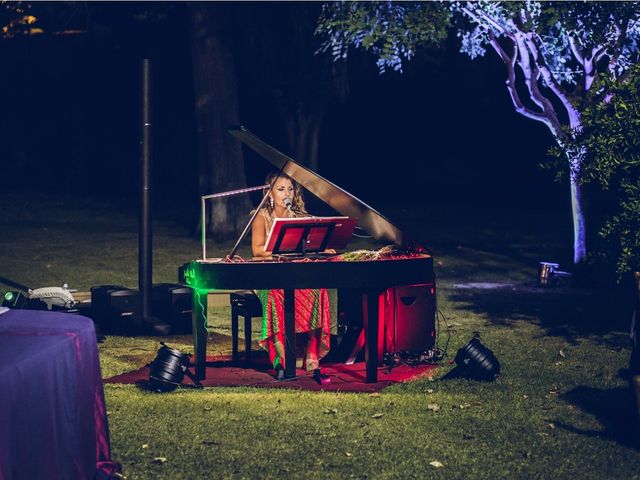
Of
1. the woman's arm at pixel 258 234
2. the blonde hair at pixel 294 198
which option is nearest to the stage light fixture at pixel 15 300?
the woman's arm at pixel 258 234

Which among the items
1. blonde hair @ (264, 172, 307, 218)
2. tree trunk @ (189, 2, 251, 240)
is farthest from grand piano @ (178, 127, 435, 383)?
tree trunk @ (189, 2, 251, 240)

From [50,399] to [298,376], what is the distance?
14.2ft

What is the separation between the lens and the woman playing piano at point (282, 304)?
8.89m

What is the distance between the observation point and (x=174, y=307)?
11.3 metres

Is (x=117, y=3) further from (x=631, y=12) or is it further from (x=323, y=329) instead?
(x=323, y=329)

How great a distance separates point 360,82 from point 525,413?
83.2 feet

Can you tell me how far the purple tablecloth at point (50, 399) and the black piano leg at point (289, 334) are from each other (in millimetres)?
2832

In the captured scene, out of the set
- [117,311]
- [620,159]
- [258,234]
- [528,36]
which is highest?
[528,36]

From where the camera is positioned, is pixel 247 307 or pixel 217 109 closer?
pixel 247 307

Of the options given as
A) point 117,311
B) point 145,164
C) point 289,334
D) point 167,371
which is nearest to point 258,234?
point 289,334

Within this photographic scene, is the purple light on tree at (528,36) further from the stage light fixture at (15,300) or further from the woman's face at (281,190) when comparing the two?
the stage light fixture at (15,300)

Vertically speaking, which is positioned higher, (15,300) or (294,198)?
(294,198)

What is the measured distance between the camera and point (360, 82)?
32.3 metres

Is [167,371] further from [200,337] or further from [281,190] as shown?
[281,190]
